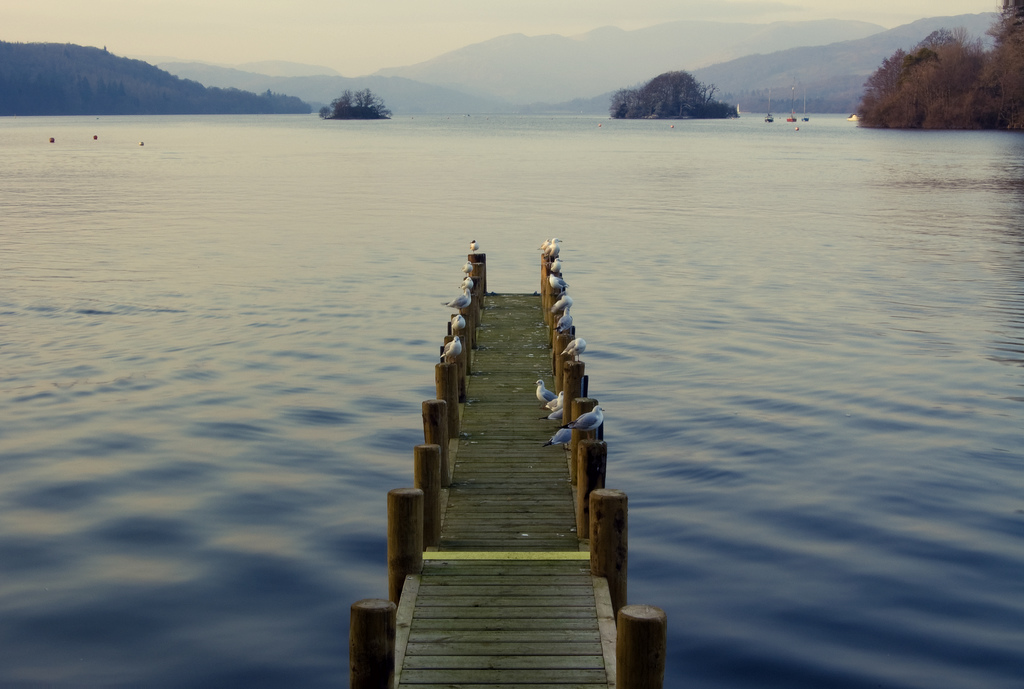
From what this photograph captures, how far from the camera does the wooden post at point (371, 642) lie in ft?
20.8

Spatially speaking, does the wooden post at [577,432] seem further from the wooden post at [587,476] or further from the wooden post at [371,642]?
the wooden post at [371,642]

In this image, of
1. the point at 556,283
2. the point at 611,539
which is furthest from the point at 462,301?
the point at 611,539

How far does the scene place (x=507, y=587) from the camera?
8336mm

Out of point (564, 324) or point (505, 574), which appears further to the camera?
point (564, 324)

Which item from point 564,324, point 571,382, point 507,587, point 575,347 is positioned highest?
point 564,324

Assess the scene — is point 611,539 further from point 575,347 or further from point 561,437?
point 575,347

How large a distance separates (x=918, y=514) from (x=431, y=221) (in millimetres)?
31584

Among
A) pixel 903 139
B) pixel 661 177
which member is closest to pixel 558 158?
pixel 661 177

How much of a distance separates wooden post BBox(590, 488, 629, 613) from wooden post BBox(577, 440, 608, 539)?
1157mm

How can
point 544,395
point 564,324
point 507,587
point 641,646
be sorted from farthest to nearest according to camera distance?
1. point 564,324
2. point 544,395
3. point 507,587
4. point 641,646

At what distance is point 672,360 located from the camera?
2041 centimetres

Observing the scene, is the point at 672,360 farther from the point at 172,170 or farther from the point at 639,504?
the point at 172,170

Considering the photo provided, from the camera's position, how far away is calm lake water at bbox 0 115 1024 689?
9.81m

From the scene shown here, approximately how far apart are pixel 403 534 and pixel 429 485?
121 centimetres
